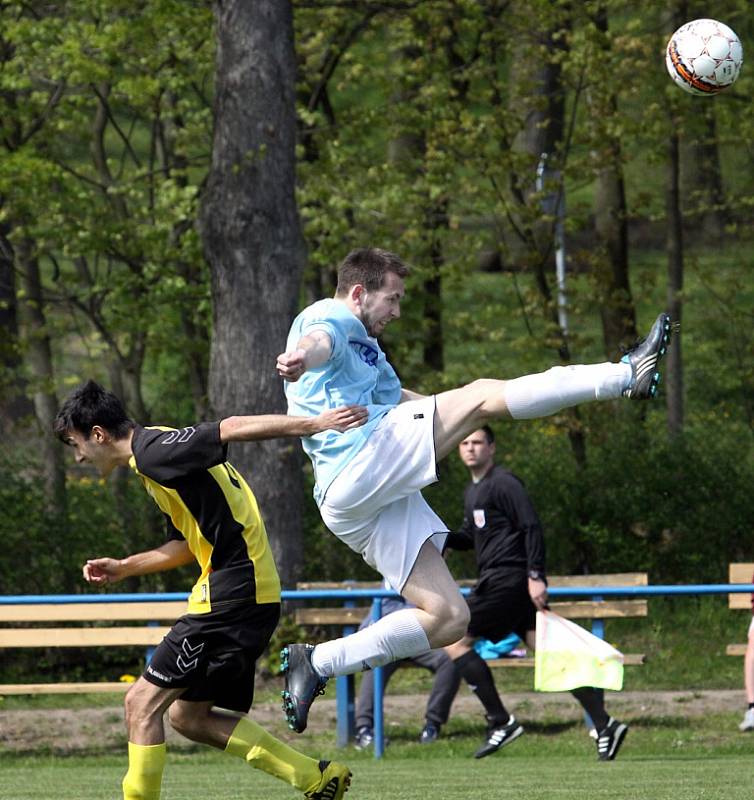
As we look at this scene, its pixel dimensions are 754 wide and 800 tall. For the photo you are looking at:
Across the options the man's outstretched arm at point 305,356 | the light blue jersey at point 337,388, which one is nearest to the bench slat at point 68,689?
the light blue jersey at point 337,388

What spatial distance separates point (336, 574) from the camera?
15820 mm

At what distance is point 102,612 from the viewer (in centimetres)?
1184

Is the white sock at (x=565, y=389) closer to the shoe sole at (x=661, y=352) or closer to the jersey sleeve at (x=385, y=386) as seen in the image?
the shoe sole at (x=661, y=352)

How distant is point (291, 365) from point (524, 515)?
5.38m

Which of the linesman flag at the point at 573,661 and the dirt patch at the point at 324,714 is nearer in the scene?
the linesman flag at the point at 573,661

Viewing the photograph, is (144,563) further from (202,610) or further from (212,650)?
(212,650)

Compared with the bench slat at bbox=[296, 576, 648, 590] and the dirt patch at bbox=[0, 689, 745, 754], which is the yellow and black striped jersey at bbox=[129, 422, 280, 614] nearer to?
the bench slat at bbox=[296, 576, 648, 590]

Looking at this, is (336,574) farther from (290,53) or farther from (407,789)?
(407,789)

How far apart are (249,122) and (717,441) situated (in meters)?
6.84

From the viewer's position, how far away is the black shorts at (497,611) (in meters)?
10.7

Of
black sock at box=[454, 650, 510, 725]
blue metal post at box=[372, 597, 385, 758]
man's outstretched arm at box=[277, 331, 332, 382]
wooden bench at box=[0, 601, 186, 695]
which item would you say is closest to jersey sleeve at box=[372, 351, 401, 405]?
man's outstretched arm at box=[277, 331, 332, 382]

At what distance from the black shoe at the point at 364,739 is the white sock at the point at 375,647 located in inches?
195

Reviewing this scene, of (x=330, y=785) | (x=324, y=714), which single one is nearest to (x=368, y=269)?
(x=330, y=785)

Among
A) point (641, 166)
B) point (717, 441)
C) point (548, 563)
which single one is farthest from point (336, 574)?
point (641, 166)
